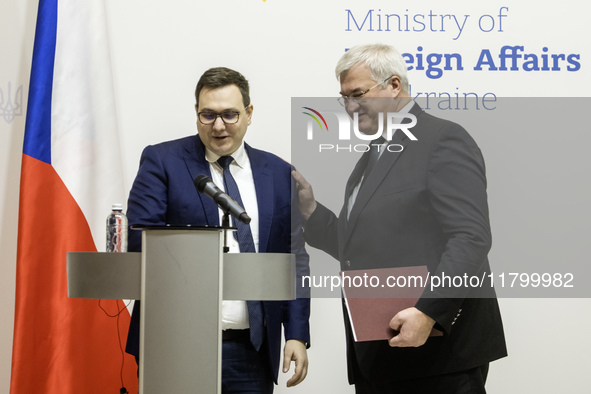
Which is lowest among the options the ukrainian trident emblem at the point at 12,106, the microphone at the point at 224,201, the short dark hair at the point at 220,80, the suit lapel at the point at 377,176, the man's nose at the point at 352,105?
the microphone at the point at 224,201

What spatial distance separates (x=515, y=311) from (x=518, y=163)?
692mm

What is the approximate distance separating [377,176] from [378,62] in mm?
454

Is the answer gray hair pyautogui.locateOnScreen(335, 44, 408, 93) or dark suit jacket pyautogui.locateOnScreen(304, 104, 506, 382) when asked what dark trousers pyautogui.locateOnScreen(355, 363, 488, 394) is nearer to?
dark suit jacket pyautogui.locateOnScreen(304, 104, 506, 382)

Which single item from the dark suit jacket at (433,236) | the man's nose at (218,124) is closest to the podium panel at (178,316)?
the dark suit jacket at (433,236)

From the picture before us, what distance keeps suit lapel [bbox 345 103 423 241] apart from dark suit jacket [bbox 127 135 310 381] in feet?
0.88

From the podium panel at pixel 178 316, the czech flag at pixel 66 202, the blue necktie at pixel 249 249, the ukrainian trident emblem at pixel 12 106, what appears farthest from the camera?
the ukrainian trident emblem at pixel 12 106

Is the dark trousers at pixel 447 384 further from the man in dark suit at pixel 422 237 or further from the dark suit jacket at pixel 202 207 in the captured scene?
the dark suit jacket at pixel 202 207

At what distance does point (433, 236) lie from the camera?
2.18 meters

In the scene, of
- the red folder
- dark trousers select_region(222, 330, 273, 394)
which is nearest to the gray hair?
the red folder

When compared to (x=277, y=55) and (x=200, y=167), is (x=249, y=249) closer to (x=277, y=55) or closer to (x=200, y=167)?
(x=200, y=167)

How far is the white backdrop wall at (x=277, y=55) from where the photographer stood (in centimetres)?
304

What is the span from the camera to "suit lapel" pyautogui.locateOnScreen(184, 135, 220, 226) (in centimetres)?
233

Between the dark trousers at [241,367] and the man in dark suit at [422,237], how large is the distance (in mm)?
343

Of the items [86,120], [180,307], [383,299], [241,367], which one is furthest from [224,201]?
[86,120]
